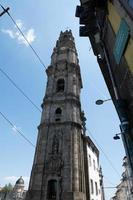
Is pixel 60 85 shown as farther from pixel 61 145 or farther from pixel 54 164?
pixel 54 164

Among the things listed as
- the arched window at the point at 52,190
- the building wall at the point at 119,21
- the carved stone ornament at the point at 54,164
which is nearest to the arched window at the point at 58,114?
the carved stone ornament at the point at 54,164

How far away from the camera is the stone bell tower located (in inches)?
917

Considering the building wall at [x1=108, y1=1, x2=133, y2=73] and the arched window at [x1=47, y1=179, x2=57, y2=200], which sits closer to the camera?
the building wall at [x1=108, y1=1, x2=133, y2=73]

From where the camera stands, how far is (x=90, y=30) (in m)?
10.5

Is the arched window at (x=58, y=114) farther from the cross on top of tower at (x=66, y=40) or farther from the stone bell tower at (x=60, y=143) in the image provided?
the cross on top of tower at (x=66, y=40)

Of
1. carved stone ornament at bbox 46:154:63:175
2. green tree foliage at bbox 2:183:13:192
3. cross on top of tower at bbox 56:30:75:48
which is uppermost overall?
cross on top of tower at bbox 56:30:75:48

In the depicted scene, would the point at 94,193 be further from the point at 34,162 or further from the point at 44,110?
the point at 44,110

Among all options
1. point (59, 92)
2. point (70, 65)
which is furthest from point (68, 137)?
point (70, 65)

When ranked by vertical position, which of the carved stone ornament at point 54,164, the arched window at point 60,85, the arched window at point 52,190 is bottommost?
the arched window at point 52,190

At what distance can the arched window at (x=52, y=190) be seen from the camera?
926 inches

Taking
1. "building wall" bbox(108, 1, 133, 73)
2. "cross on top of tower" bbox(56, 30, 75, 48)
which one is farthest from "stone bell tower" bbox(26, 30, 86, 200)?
"building wall" bbox(108, 1, 133, 73)

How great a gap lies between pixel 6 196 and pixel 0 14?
69453 millimetres

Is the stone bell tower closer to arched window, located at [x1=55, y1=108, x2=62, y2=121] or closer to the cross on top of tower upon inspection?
arched window, located at [x1=55, y1=108, x2=62, y2=121]

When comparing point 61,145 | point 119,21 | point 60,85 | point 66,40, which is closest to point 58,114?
point 61,145
